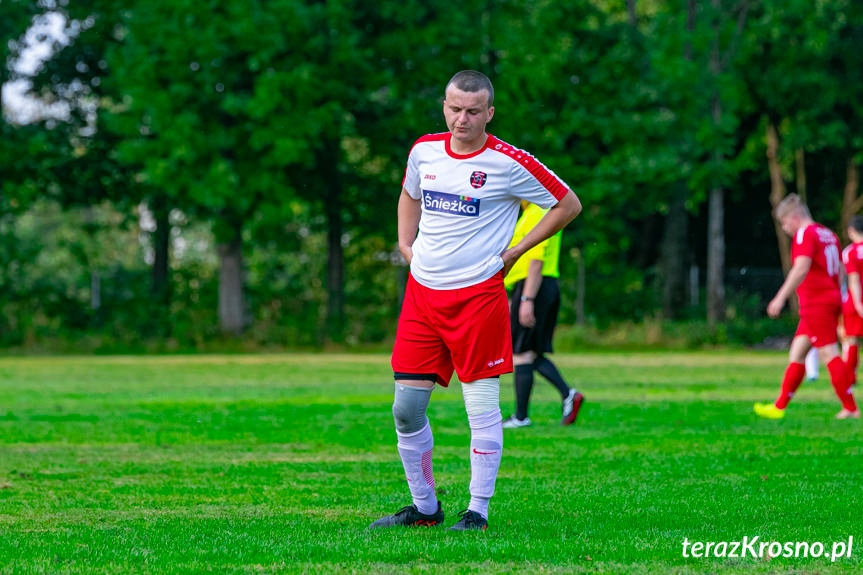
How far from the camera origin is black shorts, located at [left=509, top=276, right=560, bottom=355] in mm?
11836

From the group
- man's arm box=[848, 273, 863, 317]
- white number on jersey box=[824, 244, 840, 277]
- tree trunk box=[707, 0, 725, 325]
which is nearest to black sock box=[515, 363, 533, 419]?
white number on jersey box=[824, 244, 840, 277]

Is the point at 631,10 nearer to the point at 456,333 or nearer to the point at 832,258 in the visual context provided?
the point at 832,258

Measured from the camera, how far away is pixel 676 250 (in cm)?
3922

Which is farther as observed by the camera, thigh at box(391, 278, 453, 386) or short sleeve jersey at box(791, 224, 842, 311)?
short sleeve jersey at box(791, 224, 842, 311)

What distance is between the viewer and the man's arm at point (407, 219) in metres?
6.56

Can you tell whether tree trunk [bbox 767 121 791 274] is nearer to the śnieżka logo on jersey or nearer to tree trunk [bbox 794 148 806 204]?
tree trunk [bbox 794 148 806 204]

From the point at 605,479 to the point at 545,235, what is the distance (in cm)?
243

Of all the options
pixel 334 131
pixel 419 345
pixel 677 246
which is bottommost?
pixel 419 345

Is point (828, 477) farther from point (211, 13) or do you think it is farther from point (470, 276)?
point (211, 13)

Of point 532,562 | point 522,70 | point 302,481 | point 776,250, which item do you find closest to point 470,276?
point 532,562

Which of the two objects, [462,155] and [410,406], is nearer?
[462,155]

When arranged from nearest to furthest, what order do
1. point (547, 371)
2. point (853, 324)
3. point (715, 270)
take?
point (547, 371)
point (853, 324)
point (715, 270)

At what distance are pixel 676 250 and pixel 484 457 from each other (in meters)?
33.6

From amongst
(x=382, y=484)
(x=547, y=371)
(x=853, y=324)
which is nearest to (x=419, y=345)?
(x=382, y=484)
